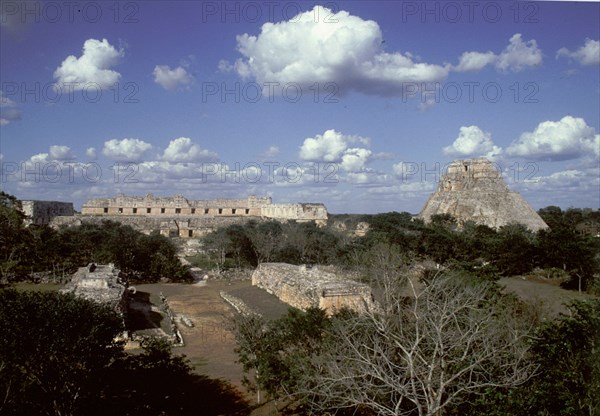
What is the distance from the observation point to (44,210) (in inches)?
1533

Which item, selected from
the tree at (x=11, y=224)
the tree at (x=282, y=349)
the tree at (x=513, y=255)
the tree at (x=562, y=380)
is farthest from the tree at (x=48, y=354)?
the tree at (x=513, y=255)

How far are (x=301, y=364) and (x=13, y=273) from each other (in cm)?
1971

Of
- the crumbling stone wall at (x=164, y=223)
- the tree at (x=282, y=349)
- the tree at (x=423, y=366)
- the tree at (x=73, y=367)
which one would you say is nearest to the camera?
the tree at (x=423, y=366)

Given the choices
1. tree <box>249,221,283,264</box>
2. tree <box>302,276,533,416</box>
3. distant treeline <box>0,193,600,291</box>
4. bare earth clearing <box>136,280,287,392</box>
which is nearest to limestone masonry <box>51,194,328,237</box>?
distant treeline <box>0,193,600,291</box>

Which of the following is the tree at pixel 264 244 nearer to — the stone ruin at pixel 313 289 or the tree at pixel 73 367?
the stone ruin at pixel 313 289

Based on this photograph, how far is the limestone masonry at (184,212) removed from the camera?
38.8 m

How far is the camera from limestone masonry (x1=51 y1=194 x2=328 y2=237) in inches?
1526

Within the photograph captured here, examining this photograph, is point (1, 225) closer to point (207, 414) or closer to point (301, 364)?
point (207, 414)

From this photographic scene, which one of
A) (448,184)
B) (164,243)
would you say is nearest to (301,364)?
(164,243)

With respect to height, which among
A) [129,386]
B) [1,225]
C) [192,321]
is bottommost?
[192,321]

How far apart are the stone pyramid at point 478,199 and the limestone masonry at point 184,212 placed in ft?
39.4

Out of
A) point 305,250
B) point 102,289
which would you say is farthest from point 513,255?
point 102,289

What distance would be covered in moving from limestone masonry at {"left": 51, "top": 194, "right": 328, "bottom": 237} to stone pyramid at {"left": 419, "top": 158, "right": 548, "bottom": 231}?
1201 centimetres

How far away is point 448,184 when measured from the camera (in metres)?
40.3
